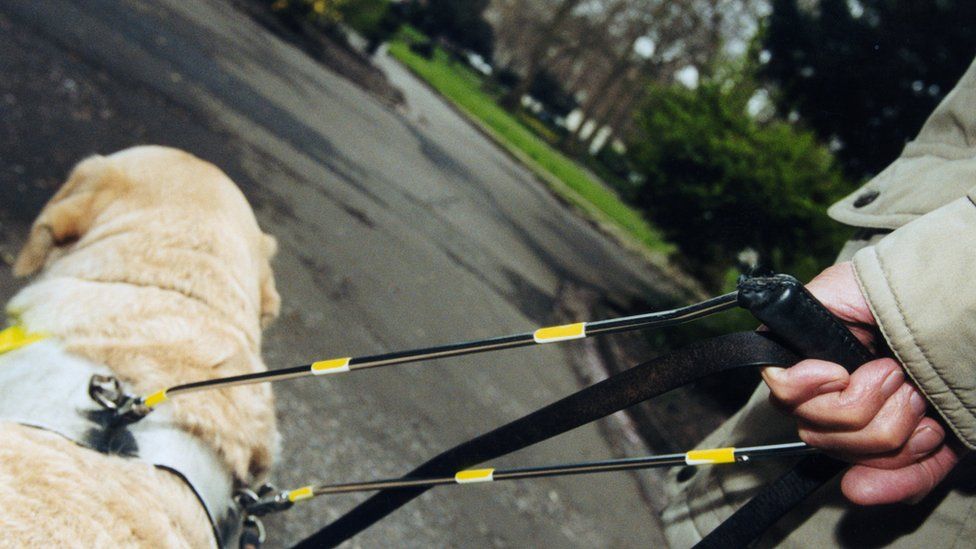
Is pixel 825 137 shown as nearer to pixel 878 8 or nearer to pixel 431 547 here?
pixel 878 8

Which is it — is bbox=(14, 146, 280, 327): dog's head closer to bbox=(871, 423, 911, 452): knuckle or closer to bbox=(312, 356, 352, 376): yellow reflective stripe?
bbox=(312, 356, 352, 376): yellow reflective stripe

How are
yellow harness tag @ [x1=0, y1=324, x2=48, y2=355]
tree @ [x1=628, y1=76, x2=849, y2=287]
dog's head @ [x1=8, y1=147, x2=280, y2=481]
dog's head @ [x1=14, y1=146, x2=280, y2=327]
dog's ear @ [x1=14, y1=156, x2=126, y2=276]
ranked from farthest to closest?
tree @ [x1=628, y1=76, x2=849, y2=287]
dog's ear @ [x1=14, y1=156, x2=126, y2=276]
dog's head @ [x1=14, y1=146, x2=280, y2=327]
dog's head @ [x1=8, y1=147, x2=280, y2=481]
yellow harness tag @ [x1=0, y1=324, x2=48, y2=355]

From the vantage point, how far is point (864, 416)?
128 centimetres

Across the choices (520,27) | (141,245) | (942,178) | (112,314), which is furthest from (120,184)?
(520,27)

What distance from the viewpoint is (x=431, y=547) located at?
12.2 ft

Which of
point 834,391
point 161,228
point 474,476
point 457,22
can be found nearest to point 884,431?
Answer: point 834,391

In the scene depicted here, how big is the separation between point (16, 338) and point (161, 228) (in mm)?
640

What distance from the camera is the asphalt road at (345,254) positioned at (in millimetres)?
4258

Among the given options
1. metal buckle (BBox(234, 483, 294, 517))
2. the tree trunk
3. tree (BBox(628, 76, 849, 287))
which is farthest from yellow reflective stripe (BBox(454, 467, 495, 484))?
the tree trunk

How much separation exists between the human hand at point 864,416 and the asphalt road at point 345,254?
2.68 meters

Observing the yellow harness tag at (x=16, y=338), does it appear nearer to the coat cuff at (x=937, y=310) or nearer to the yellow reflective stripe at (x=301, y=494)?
the yellow reflective stripe at (x=301, y=494)

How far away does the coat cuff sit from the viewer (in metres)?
1.30

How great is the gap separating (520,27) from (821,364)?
161ft

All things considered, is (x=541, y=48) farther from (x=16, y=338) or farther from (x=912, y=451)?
(x=912, y=451)
